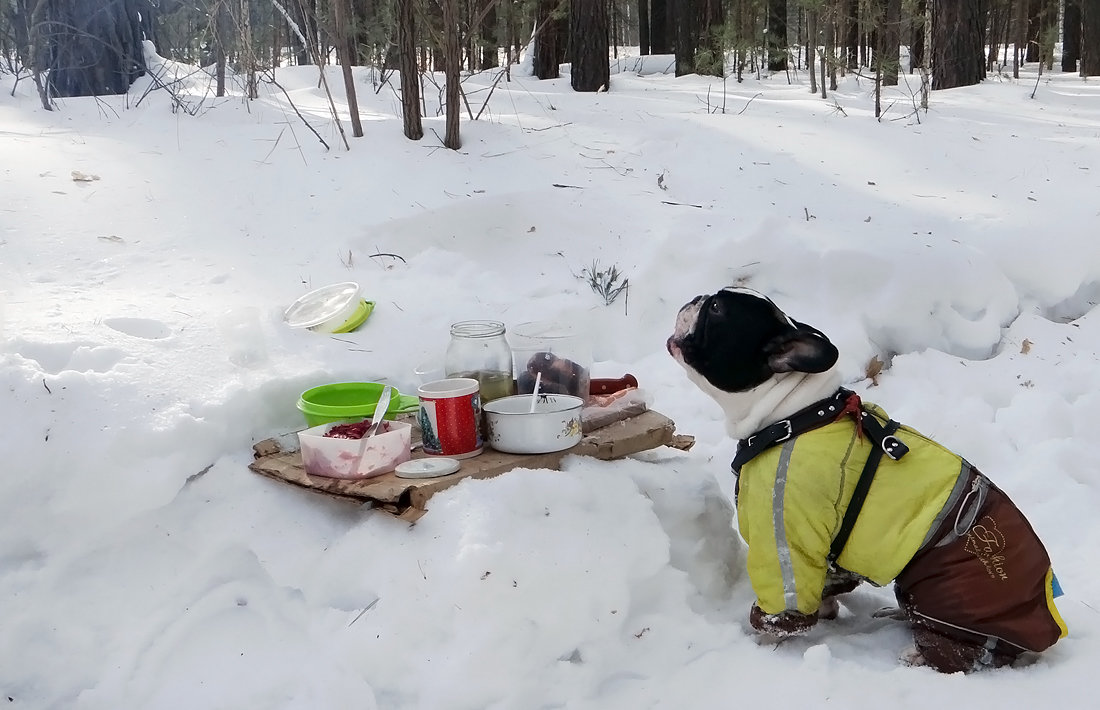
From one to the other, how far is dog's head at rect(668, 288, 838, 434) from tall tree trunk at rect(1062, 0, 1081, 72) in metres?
15.6

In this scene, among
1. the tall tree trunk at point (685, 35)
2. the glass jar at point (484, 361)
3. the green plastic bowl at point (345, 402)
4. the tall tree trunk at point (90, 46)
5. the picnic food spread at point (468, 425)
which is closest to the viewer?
the picnic food spread at point (468, 425)

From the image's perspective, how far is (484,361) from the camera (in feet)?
9.18

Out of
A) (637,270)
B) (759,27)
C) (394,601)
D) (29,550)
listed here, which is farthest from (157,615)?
(759,27)

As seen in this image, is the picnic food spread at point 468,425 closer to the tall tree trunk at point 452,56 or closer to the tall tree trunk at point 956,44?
the tall tree trunk at point 452,56

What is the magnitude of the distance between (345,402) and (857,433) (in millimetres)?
1616

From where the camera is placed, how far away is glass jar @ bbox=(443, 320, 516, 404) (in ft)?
9.16

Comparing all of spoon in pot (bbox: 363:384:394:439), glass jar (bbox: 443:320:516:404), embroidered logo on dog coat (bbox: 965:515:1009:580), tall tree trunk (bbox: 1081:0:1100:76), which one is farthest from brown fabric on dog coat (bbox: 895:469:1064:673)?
tall tree trunk (bbox: 1081:0:1100:76)

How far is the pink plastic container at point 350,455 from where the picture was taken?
2.41m

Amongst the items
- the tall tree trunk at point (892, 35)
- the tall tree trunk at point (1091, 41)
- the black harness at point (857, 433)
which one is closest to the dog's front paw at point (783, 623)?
the black harness at point (857, 433)

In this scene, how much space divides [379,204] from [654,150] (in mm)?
2077

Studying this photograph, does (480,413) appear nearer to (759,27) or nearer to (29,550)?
(29,550)

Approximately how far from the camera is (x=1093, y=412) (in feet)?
11.4

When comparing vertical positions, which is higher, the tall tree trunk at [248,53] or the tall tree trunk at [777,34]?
the tall tree trunk at [777,34]

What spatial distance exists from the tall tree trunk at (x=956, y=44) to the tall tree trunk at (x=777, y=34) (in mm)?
4016
